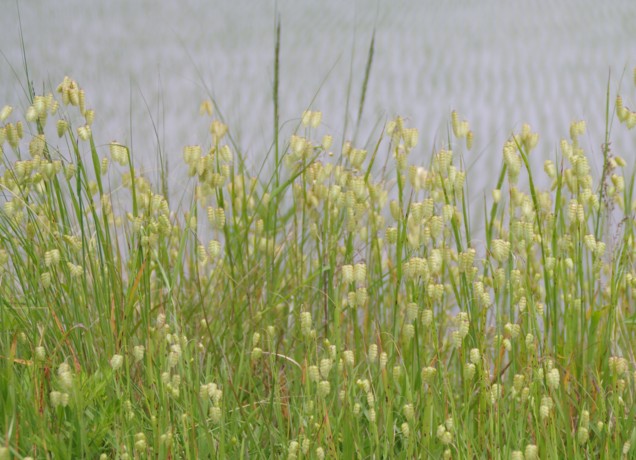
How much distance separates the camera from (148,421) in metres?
2.18

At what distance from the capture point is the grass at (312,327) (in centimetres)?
197

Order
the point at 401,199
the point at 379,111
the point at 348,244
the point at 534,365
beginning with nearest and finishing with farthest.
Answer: the point at 534,365
the point at 401,199
the point at 348,244
the point at 379,111

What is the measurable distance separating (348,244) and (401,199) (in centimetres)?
24

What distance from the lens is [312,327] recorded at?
7.98 ft

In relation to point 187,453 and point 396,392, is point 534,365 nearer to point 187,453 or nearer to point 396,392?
point 396,392

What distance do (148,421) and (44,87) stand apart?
100cm

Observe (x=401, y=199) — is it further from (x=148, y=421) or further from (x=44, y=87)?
(x=44, y=87)

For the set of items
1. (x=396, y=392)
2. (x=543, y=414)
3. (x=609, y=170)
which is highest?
(x=609, y=170)

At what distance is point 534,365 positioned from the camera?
6.81 feet

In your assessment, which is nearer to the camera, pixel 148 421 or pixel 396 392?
pixel 148 421

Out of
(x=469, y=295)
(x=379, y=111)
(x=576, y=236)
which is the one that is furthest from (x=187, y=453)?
(x=379, y=111)

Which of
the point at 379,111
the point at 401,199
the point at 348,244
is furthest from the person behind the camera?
the point at 379,111

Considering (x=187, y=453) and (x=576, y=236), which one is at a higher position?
(x=576, y=236)

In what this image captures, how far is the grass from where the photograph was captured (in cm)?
197
